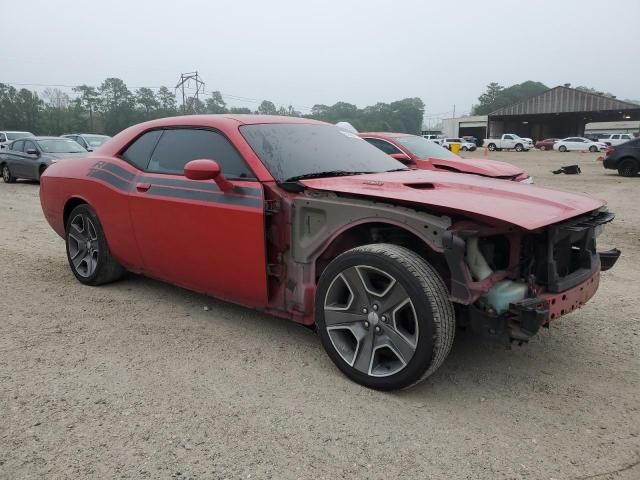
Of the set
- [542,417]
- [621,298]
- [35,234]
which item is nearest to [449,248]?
[542,417]

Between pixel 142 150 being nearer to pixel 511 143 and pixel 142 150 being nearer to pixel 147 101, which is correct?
pixel 511 143

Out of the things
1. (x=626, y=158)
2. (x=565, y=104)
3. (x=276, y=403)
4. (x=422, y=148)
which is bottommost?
(x=276, y=403)

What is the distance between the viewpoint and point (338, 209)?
2957 millimetres

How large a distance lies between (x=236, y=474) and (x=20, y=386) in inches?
58.2

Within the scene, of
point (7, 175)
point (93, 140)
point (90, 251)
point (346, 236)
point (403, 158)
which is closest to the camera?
point (346, 236)

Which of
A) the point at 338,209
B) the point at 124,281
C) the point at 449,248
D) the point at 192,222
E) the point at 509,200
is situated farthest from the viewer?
the point at 124,281

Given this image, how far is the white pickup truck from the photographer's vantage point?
1813 inches

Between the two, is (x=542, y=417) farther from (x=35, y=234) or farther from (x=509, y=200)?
(x=35, y=234)

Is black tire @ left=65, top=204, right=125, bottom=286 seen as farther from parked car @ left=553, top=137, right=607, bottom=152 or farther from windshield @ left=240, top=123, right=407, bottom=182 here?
parked car @ left=553, top=137, right=607, bottom=152

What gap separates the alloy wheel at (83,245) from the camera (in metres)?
4.52

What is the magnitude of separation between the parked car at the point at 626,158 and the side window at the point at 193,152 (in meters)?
16.4

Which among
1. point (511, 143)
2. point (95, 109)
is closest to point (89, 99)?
point (95, 109)

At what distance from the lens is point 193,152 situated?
3.73 metres

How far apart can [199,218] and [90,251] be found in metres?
1.69
